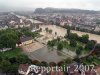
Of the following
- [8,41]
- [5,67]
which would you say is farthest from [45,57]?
[5,67]

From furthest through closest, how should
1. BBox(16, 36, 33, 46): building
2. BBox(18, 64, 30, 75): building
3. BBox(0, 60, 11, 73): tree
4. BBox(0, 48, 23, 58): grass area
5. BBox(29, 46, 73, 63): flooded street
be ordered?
BBox(16, 36, 33, 46): building → BBox(0, 48, 23, 58): grass area → BBox(29, 46, 73, 63): flooded street → BBox(0, 60, 11, 73): tree → BBox(18, 64, 30, 75): building

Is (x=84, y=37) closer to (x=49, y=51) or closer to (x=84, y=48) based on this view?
(x=84, y=48)

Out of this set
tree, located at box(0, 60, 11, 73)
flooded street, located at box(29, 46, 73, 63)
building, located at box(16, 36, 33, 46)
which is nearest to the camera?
tree, located at box(0, 60, 11, 73)

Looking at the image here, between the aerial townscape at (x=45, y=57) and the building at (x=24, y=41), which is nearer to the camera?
the aerial townscape at (x=45, y=57)

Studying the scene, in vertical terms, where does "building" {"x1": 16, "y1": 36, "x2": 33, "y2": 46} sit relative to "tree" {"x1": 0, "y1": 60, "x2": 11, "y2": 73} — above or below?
below

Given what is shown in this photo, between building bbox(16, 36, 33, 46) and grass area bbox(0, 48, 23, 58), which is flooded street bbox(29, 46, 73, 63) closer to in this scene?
grass area bbox(0, 48, 23, 58)

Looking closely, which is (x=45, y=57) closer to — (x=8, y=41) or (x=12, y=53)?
(x=12, y=53)

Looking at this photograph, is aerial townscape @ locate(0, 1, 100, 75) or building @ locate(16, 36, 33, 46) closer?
aerial townscape @ locate(0, 1, 100, 75)

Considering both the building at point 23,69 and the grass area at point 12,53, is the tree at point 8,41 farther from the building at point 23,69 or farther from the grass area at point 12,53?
the building at point 23,69

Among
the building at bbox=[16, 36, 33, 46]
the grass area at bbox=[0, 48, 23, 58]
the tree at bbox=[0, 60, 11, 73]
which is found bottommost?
the grass area at bbox=[0, 48, 23, 58]

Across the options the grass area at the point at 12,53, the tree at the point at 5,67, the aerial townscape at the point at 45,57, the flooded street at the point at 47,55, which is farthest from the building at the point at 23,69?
the grass area at the point at 12,53

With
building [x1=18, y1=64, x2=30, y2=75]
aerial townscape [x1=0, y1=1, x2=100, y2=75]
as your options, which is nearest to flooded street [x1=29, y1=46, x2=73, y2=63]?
aerial townscape [x1=0, y1=1, x2=100, y2=75]
